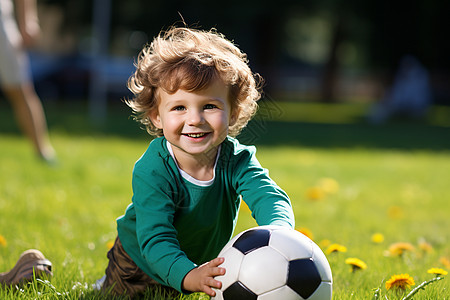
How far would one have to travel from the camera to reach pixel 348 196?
17.0 ft

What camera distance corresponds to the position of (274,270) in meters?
1.95

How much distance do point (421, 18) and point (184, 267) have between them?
57.6ft

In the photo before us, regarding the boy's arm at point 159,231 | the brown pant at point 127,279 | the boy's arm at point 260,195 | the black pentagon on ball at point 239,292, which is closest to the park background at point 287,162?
the brown pant at point 127,279

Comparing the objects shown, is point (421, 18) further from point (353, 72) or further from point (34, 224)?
point (353, 72)

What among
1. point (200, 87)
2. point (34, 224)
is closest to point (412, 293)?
point (200, 87)

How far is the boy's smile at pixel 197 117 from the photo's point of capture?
2.23 metres

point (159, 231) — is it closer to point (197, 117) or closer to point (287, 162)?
point (197, 117)

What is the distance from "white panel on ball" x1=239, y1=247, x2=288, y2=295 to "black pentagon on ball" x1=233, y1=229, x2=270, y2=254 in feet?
0.09

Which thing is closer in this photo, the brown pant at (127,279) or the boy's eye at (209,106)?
the boy's eye at (209,106)

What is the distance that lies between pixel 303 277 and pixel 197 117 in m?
0.71

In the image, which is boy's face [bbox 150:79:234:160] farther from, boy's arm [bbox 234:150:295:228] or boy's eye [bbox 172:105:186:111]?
boy's arm [bbox 234:150:295:228]

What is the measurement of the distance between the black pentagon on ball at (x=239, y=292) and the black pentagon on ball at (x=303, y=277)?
0.13 m

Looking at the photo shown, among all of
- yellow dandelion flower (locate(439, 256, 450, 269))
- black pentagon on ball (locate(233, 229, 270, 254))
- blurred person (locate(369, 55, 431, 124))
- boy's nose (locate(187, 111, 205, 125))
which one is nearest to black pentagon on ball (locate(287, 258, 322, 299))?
black pentagon on ball (locate(233, 229, 270, 254))

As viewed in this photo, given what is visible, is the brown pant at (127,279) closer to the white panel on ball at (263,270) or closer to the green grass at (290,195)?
the green grass at (290,195)
